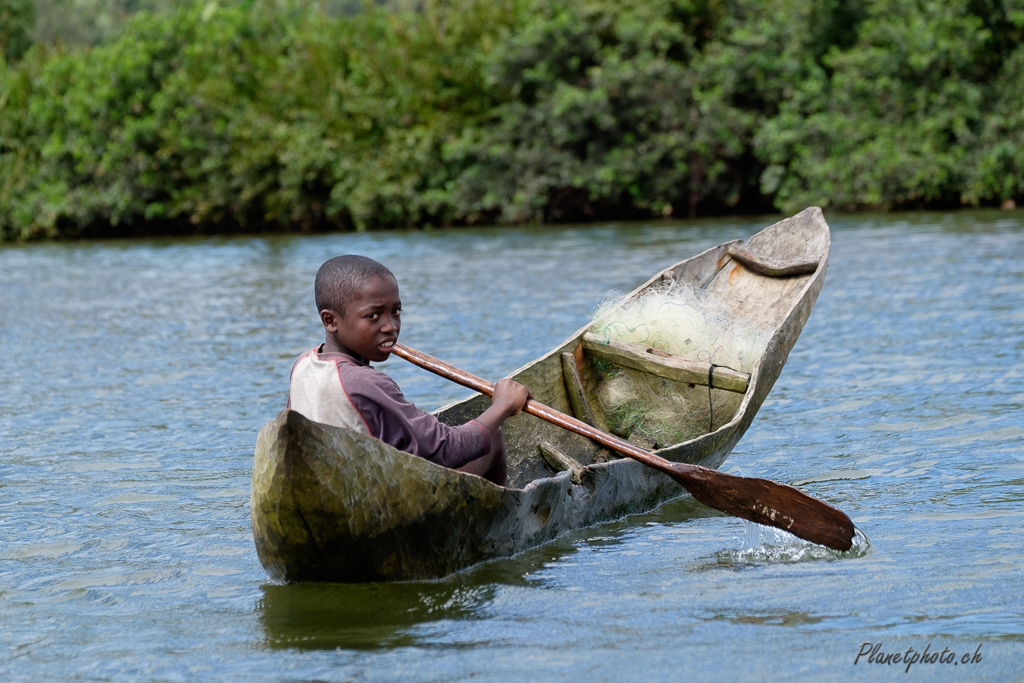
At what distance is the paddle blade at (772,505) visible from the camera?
438 cm

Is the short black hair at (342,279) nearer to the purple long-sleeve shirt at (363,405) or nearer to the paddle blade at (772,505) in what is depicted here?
the purple long-sleeve shirt at (363,405)

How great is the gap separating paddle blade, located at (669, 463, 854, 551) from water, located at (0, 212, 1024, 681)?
10 centimetres

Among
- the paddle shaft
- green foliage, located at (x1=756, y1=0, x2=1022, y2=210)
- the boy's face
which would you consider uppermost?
green foliage, located at (x1=756, y1=0, x2=1022, y2=210)

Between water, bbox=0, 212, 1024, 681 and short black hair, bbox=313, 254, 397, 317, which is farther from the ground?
short black hair, bbox=313, 254, 397, 317

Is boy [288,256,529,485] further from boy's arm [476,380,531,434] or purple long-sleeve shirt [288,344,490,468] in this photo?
boy's arm [476,380,531,434]

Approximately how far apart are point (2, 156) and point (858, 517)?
23.8m

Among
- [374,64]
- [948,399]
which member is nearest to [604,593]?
[948,399]

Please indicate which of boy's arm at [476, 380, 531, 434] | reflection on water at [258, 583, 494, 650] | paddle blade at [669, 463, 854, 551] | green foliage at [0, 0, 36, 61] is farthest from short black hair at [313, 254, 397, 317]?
green foliage at [0, 0, 36, 61]

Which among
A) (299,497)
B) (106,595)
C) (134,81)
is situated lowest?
(106,595)

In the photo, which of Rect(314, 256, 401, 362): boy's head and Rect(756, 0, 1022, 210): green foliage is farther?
Rect(756, 0, 1022, 210): green foliage

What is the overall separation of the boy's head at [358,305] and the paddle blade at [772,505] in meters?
1.39

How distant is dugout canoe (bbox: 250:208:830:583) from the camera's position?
145 inches

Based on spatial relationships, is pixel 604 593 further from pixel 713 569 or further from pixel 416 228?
pixel 416 228

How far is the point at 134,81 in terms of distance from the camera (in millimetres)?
23734
